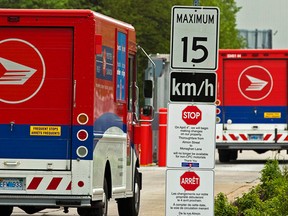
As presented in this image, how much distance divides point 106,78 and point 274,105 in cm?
1809

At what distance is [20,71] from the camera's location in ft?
50.8

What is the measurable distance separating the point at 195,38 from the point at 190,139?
3.23 feet

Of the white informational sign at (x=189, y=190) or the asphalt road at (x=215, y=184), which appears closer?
the white informational sign at (x=189, y=190)

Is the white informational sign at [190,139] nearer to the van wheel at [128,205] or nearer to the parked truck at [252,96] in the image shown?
the van wheel at [128,205]

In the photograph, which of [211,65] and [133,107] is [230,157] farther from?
[211,65]

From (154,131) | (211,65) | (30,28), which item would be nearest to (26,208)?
(30,28)

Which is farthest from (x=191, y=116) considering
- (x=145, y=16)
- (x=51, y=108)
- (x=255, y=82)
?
(x=145, y=16)

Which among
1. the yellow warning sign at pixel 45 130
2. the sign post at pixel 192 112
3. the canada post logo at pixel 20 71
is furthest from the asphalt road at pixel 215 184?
the sign post at pixel 192 112

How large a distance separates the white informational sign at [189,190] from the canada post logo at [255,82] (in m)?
21.5

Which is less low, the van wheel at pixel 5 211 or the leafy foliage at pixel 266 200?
the leafy foliage at pixel 266 200

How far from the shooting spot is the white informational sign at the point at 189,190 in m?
12.1

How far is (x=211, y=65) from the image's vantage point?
12.5 meters

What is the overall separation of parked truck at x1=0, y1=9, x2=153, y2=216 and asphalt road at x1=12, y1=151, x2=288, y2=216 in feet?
11.0

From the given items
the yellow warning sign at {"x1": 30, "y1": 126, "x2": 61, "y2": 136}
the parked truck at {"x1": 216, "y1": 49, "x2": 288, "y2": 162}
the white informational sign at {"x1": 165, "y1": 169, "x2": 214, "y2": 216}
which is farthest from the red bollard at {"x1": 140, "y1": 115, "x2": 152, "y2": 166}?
the white informational sign at {"x1": 165, "y1": 169, "x2": 214, "y2": 216}
